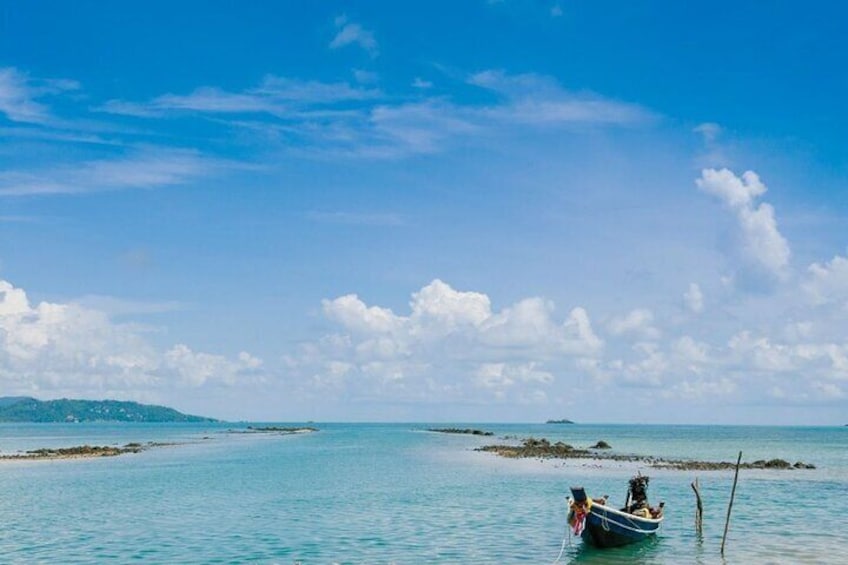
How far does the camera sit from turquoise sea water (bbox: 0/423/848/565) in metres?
36.8

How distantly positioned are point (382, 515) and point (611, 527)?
15293 mm

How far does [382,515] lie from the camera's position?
157 ft

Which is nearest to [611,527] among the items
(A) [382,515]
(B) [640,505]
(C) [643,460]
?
(B) [640,505]

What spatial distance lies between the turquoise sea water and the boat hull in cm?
61

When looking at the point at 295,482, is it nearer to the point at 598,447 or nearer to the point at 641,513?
the point at 641,513

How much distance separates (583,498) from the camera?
1449 inches

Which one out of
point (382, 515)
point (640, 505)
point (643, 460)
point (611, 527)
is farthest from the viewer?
point (643, 460)

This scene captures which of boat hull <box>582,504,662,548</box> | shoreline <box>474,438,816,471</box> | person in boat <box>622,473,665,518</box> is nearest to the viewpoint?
boat hull <box>582,504,662,548</box>

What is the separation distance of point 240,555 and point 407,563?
7.76 meters

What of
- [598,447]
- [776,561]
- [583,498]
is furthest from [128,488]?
[598,447]

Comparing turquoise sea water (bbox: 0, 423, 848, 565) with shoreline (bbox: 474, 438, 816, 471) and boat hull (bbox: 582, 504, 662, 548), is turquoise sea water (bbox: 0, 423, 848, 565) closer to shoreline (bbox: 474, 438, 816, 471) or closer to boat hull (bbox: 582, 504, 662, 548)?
boat hull (bbox: 582, 504, 662, 548)

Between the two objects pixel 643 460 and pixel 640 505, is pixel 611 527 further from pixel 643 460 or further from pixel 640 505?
pixel 643 460

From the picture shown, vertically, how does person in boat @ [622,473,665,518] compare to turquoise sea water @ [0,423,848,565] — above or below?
above

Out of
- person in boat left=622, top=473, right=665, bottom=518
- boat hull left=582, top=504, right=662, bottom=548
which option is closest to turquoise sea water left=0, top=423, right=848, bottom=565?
boat hull left=582, top=504, right=662, bottom=548
